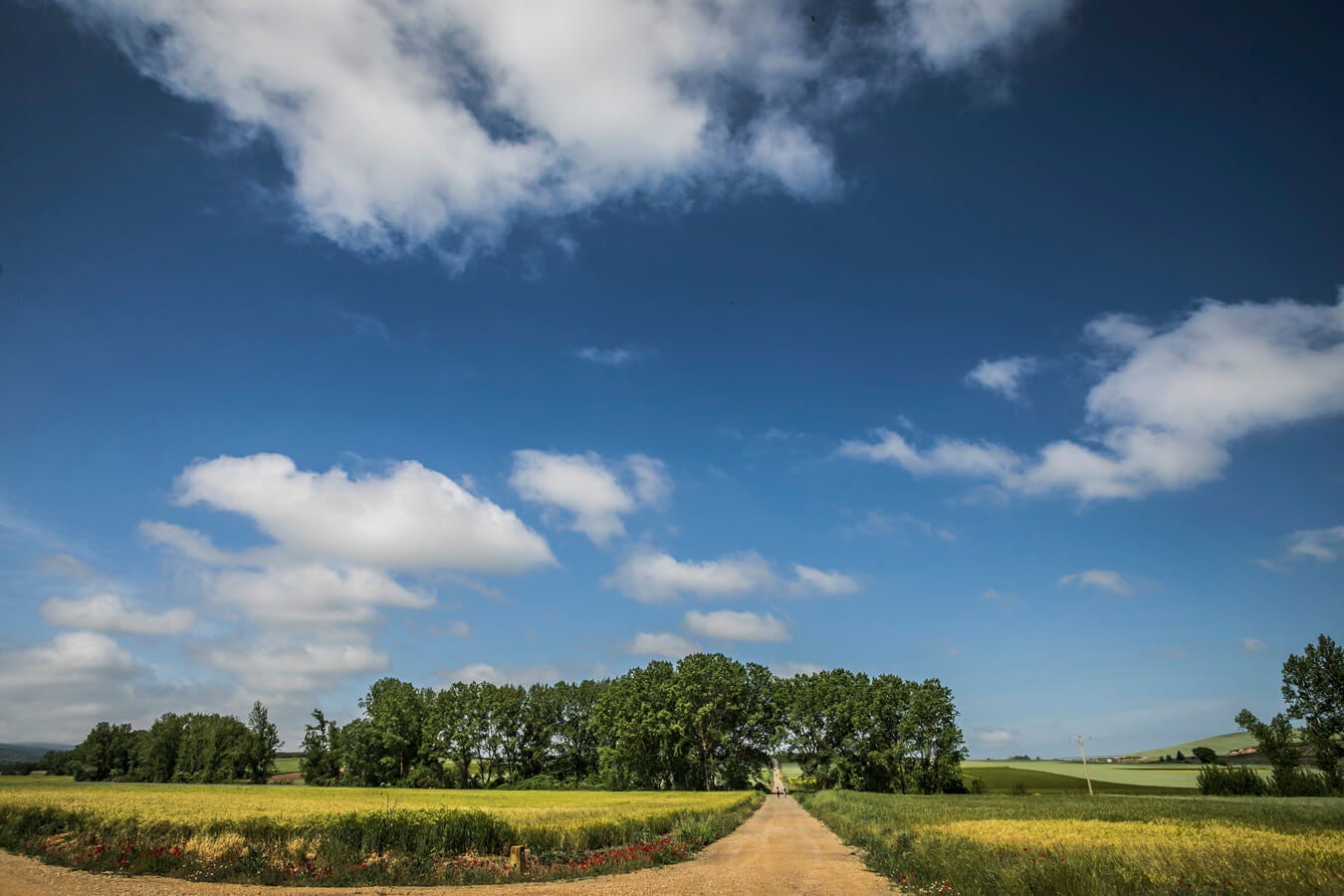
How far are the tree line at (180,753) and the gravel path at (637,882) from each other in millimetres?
107329

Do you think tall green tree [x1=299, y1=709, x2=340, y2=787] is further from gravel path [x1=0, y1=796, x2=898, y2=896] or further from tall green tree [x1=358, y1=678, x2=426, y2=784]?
gravel path [x1=0, y1=796, x2=898, y2=896]

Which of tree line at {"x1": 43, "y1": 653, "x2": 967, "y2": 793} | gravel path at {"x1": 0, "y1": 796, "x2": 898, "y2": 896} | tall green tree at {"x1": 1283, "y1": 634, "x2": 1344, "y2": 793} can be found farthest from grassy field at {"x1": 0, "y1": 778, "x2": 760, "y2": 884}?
tall green tree at {"x1": 1283, "y1": 634, "x2": 1344, "y2": 793}

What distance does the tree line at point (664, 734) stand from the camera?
8650 centimetres

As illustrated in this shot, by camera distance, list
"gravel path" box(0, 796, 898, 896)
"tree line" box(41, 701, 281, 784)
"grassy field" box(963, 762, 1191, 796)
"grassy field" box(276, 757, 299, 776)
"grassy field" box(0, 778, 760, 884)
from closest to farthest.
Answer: "gravel path" box(0, 796, 898, 896)
"grassy field" box(0, 778, 760, 884)
"grassy field" box(963, 762, 1191, 796)
"tree line" box(41, 701, 281, 784)
"grassy field" box(276, 757, 299, 776)

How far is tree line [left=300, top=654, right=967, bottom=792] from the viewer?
8650 cm

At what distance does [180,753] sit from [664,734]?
296ft

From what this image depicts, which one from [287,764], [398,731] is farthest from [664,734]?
[287,764]

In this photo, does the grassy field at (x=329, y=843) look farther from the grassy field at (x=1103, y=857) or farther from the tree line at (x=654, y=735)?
the tree line at (x=654, y=735)

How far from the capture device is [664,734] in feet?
278

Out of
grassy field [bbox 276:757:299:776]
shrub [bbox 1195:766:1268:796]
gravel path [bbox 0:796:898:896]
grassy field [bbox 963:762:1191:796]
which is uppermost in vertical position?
gravel path [bbox 0:796:898:896]

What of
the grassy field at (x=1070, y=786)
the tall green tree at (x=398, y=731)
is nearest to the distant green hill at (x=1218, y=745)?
the grassy field at (x=1070, y=786)

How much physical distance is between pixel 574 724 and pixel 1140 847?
308 ft

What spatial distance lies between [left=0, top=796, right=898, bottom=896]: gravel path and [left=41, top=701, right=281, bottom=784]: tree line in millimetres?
107329

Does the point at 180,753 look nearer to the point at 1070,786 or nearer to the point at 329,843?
the point at 329,843
